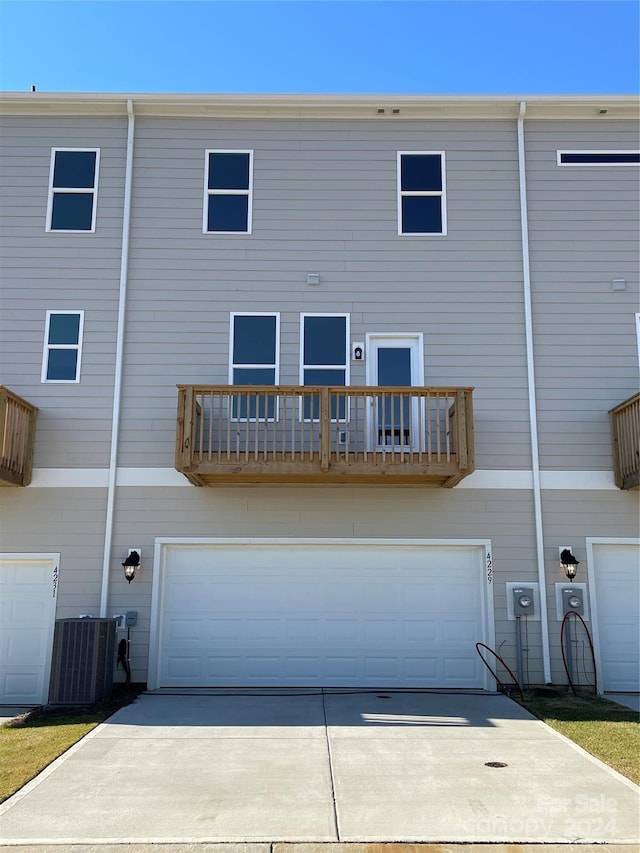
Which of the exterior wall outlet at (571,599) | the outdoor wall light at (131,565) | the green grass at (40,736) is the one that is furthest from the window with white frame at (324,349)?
the green grass at (40,736)

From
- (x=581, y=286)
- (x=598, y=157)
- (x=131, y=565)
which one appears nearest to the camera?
(x=131, y=565)

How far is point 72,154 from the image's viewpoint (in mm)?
10672

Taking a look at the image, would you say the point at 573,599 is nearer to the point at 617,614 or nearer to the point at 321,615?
the point at 617,614

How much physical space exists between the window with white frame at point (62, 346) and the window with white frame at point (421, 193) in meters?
4.94

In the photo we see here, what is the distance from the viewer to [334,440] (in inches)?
376

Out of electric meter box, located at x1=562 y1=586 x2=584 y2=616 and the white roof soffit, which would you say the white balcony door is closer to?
electric meter box, located at x1=562 y1=586 x2=584 y2=616

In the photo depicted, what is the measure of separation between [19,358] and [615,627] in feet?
29.7

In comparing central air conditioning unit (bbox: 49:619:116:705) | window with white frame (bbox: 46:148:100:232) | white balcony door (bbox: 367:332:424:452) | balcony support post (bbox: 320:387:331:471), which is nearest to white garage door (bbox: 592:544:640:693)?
white balcony door (bbox: 367:332:424:452)

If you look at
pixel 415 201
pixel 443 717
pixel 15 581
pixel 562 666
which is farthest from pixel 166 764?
pixel 415 201

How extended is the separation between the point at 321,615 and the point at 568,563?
339 cm

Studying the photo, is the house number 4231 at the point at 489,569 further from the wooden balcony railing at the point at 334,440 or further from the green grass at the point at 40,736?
the green grass at the point at 40,736

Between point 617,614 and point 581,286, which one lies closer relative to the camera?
point 617,614

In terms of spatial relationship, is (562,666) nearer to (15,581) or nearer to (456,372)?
(456,372)

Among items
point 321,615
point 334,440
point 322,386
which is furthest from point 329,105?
point 321,615
